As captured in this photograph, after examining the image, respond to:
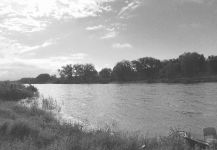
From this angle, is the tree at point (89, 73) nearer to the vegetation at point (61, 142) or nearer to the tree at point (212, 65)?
the tree at point (212, 65)

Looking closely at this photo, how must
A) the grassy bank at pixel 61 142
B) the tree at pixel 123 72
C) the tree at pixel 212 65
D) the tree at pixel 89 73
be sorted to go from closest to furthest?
the grassy bank at pixel 61 142 < the tree at pixel 212 65 < the tree at pixel 123 72 < the tree at pixel 89 73

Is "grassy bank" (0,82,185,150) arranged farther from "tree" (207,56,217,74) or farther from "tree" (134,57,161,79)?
"tree" (134,57,161,79)

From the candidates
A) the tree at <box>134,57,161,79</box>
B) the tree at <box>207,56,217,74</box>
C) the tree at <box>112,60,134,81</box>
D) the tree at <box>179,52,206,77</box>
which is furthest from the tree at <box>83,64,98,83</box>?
the tree at <box>207,56,217,74</box>

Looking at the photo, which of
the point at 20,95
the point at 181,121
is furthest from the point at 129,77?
the point at 181,121

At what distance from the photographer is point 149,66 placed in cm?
15788

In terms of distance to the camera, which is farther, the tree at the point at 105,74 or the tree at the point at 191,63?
the tree at the point at 105,74

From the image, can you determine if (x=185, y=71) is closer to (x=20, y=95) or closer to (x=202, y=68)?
(x=202, y=68)

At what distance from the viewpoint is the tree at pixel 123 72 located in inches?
6284

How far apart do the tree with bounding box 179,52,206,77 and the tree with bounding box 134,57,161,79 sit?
999 inches


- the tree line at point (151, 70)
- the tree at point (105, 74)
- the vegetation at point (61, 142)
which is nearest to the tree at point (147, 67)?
the tree line at point (151, 70)

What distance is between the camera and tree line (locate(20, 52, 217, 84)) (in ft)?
420

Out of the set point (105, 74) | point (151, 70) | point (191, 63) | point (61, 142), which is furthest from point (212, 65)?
point (61, 142)

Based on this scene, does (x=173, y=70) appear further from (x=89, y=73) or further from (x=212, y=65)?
(x=89, y=73)

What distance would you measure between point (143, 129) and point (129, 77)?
141 metres
